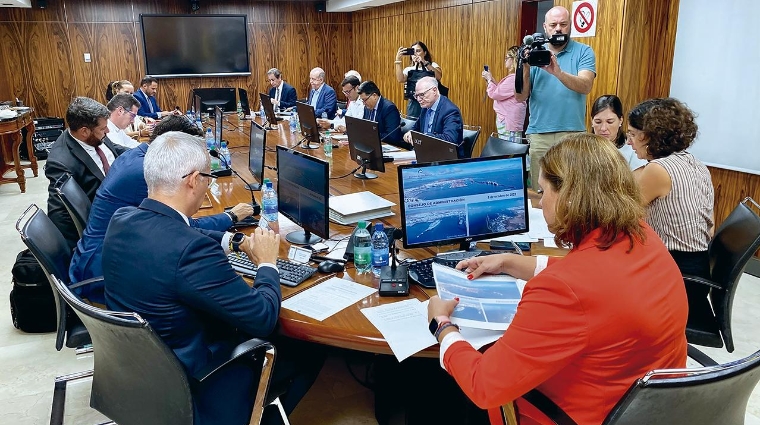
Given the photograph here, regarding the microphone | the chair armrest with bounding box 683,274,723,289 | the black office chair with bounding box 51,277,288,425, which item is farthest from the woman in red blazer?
the microphone

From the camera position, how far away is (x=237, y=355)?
63.1 inches

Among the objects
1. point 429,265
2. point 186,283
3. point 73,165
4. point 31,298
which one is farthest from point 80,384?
point 429,265

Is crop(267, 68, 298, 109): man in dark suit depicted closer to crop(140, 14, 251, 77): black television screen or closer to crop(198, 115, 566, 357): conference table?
crop(140, 14, 251, 77): black television screen

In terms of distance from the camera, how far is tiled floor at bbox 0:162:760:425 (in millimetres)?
2389

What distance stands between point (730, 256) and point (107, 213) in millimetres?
2464

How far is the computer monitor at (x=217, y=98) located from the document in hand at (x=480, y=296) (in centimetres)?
621

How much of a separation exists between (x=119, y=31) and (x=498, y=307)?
928cm

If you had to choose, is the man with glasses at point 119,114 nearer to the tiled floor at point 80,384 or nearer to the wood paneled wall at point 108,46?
the tiled floor at point 80,384

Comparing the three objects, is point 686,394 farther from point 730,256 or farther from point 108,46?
point 108,46

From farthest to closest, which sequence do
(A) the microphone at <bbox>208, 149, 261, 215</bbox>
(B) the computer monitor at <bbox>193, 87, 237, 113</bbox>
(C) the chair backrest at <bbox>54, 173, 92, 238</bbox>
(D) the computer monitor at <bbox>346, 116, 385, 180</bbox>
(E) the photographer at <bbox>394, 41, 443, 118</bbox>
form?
(B) the computer monitor at <bbox>193, 87, 237, 113</bbox> → (E) the photographer at <bbox>394, 41, 443, 118</bbox> → (D) the computer monitor at <bbox>346, 116, 385, 180</bbox> → (A) the microphone at <bbox>208, 149, 261, 215</bbox> → (C) the chair backrest at <bbox>54, 173, 92, 238</bbox>

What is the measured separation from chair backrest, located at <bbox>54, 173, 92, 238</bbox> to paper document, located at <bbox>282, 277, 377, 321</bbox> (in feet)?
4.61

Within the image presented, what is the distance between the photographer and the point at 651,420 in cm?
112

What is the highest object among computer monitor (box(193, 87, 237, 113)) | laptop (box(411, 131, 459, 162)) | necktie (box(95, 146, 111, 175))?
computer monitor (box(193, 87, 237, 113))

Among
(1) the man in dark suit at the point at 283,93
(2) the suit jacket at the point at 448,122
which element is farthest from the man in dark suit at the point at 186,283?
(1) the man in dark suit at the point at 283,93
